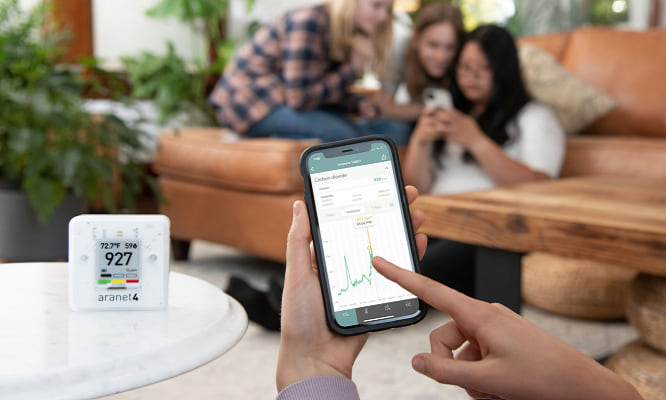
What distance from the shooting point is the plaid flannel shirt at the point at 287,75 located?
6.66 ft

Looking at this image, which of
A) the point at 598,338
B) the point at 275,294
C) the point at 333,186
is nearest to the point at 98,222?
the point at 333,186

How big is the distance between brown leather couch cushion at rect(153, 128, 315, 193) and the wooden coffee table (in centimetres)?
81

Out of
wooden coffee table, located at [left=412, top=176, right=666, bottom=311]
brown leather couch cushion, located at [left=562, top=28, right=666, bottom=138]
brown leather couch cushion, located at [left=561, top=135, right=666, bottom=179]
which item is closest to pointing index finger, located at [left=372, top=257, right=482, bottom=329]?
wooden coffee table, located at [left=412, top=176, right=666, bottom=311]

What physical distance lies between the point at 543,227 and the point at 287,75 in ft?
4.09

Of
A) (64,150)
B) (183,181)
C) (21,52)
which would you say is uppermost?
(21,52)

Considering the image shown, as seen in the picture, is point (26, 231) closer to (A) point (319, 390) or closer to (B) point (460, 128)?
(B) point (460, 128)

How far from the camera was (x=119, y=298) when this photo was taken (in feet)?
1.88

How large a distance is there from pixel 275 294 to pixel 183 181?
0.85 m

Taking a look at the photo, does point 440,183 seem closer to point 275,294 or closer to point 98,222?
point 275,294

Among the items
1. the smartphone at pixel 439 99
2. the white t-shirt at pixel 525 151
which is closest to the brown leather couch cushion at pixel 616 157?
the white t-shirt at pixel 525 151

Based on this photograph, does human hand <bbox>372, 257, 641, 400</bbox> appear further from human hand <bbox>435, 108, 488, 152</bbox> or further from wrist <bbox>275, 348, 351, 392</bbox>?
human hand <bbox>435, 108, 488, 152</bbox>

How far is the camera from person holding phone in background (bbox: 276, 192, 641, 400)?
390mm

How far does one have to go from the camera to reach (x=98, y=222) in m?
0.58

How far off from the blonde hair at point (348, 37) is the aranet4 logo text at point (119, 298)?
61.8 inches
